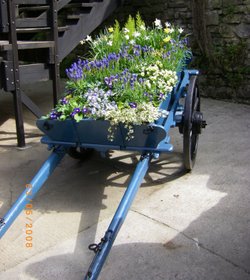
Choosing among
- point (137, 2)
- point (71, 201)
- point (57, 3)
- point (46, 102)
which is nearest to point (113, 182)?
point (71, 201)

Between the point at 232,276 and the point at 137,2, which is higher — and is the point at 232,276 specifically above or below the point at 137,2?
below

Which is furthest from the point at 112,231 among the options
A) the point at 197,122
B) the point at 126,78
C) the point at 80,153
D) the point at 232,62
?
the point at 232,62

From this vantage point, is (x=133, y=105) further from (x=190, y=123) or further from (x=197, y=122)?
(x=197, y=122)

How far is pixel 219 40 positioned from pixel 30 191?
475 centimetres

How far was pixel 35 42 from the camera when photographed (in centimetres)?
488

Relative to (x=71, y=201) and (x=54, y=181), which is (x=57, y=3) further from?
(x=71, y=201)

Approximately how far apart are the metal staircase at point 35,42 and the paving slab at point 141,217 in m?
0.72

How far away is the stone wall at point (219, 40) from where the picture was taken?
20.4ft

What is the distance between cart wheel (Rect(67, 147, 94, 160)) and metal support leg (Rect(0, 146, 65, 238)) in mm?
948

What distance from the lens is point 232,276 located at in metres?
2.40

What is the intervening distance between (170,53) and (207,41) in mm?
3114

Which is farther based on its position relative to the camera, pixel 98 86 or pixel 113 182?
pixel 113 182

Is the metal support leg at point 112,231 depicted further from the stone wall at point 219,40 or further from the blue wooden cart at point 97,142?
the stone wall at point 219,40

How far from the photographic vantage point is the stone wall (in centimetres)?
621
